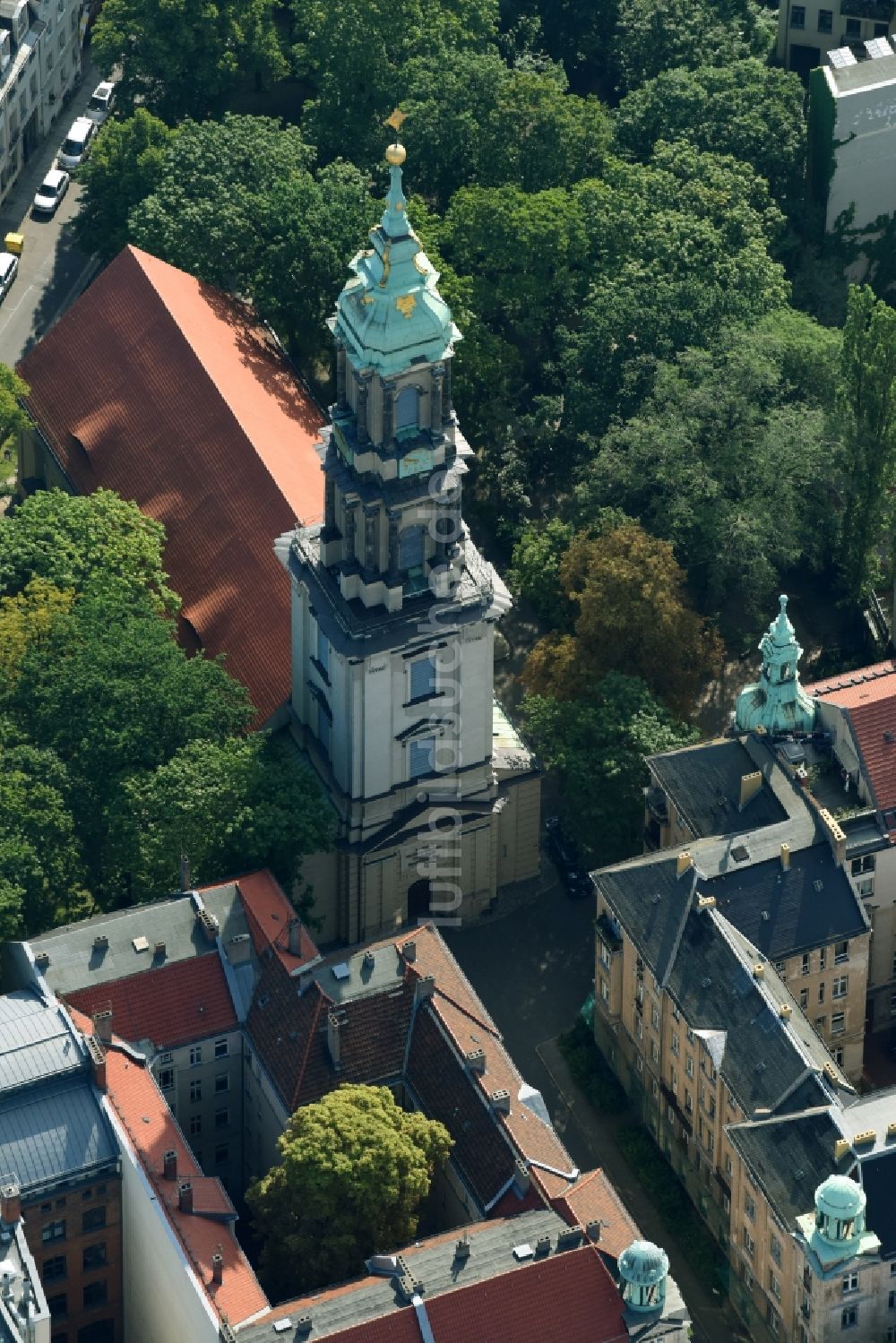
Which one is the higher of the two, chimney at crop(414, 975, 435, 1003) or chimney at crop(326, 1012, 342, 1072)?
chimney at crop(414, 975, 435, 1003)

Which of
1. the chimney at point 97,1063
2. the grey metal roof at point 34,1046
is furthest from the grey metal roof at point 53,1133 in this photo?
the grey metal roof at point 34,1046

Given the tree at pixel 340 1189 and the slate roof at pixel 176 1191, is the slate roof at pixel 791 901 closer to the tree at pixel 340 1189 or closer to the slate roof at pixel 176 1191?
the tree at pixel 340 1189

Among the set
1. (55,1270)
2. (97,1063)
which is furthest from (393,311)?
(55,1270)

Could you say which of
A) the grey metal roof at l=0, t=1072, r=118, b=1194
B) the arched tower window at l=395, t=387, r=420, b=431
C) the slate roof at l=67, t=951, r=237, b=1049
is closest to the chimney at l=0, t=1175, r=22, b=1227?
the grey metal roof at l=0, t=1072, r=118, b=1194

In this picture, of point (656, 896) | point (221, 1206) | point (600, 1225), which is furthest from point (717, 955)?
point (221, 1206)

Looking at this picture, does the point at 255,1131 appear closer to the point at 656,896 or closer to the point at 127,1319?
the point at 127,1319

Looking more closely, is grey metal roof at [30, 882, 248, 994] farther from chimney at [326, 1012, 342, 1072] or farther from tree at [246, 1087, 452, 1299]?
tree at [246, 1087, 452, 1299]
